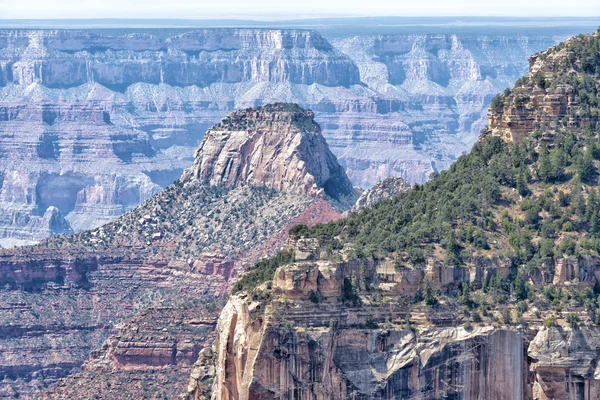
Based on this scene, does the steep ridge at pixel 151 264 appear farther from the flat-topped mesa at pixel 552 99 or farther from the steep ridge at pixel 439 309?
the steep ridge at pixel 439 309

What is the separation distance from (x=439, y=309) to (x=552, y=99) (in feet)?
53.0

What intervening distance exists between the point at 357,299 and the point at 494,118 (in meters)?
20.0

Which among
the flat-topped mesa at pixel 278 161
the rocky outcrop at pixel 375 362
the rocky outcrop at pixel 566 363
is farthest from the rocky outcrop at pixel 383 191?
the rocky outcrop at pixel 566 363

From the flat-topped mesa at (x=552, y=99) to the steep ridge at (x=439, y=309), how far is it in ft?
9.78

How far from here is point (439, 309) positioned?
97.2 m

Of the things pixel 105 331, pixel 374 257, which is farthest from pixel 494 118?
pixel 105 331

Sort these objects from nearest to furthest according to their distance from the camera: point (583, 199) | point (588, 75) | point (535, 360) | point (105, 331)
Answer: point (535, 360), point (583, 199), point (588, 75), point (105, 331)

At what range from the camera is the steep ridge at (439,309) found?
9538cm

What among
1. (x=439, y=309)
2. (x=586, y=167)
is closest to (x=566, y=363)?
(x=439, y=309)

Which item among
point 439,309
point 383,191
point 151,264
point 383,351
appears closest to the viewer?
point 383,351

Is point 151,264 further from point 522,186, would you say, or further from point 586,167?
point 586,167

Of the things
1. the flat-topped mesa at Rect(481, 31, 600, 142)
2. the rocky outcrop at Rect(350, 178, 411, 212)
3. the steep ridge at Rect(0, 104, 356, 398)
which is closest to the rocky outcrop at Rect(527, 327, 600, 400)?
the flat-topped mesa at Rect(481, 31, 600, 142)

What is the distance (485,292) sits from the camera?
98.8 m

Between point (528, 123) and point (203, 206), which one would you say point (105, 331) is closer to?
point (203, 206)
